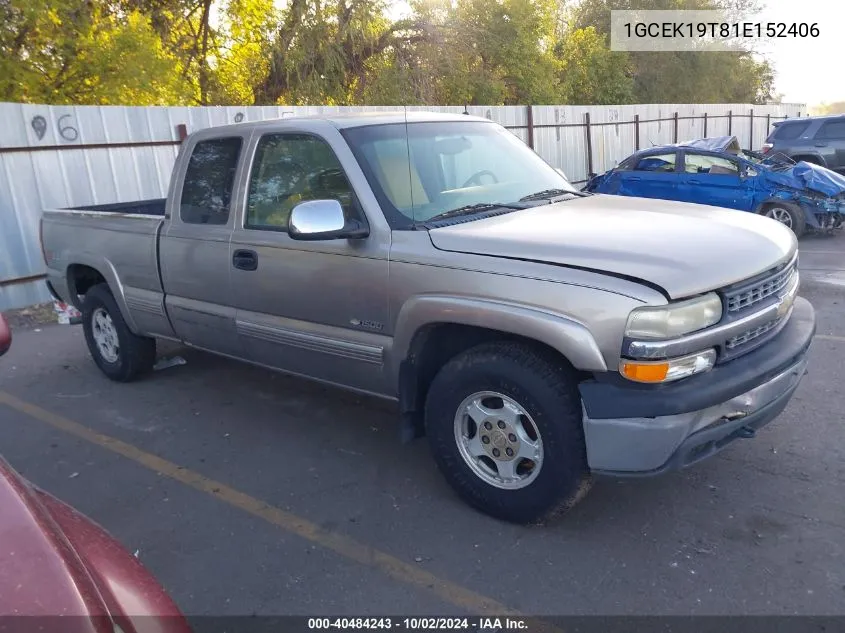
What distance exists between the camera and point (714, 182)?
11086 millimetres

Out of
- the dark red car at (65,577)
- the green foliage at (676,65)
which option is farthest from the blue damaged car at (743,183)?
the green foliage at (676,65)

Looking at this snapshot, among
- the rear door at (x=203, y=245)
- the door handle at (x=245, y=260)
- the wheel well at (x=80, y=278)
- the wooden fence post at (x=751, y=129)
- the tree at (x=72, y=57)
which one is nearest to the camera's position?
the door handle at (x=245, y=260)

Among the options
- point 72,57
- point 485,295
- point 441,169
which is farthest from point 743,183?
point 72,57

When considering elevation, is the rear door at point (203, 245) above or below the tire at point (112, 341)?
above

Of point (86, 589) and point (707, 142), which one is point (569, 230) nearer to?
point (86, 589)

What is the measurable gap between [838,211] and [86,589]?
11509 millimetres

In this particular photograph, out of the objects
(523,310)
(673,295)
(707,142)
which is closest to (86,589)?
(523,310)

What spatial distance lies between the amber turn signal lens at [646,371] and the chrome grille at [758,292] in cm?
46

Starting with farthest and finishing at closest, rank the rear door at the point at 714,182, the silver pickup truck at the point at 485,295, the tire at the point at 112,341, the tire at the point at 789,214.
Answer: the rear door at the point at 714,182
the tire at the point at 789,214
the tire at the point at 112,341
the silver pickup truck at the point at 485,295

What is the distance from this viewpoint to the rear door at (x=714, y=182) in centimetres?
1091

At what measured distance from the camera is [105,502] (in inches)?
156

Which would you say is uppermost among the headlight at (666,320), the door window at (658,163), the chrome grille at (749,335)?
the headlight at (666,320)

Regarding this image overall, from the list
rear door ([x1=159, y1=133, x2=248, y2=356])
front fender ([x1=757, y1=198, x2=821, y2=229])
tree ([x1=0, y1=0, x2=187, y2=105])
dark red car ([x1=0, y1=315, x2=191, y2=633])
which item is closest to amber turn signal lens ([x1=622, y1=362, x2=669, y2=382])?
dark red car ([x1=0, y1=315, x2=191, y2=633])

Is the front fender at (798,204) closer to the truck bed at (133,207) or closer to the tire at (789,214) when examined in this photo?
the tire at (789,214)
